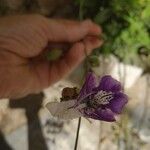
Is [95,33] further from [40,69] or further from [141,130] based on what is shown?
[141,130]

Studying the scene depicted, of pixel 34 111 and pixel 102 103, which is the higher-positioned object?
pixel 34 111

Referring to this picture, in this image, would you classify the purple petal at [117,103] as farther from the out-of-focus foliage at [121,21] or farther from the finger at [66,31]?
the out-of-focus foliage at [121,21]

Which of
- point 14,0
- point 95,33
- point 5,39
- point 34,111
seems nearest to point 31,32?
point 5,39

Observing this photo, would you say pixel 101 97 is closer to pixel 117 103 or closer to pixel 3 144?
pixel 117 103

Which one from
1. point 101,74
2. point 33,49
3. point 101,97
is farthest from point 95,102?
point 101,74

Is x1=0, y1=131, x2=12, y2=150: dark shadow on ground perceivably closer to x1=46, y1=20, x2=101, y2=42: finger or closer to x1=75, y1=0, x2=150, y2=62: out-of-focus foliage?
x1=75, y1=0, x2=150, y2=62: out-of-focus foliage

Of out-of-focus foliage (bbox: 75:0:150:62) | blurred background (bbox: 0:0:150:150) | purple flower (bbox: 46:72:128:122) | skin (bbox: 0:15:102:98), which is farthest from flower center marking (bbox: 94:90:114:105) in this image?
out-of-focus foliage (bbox: 75:0:150:62)
